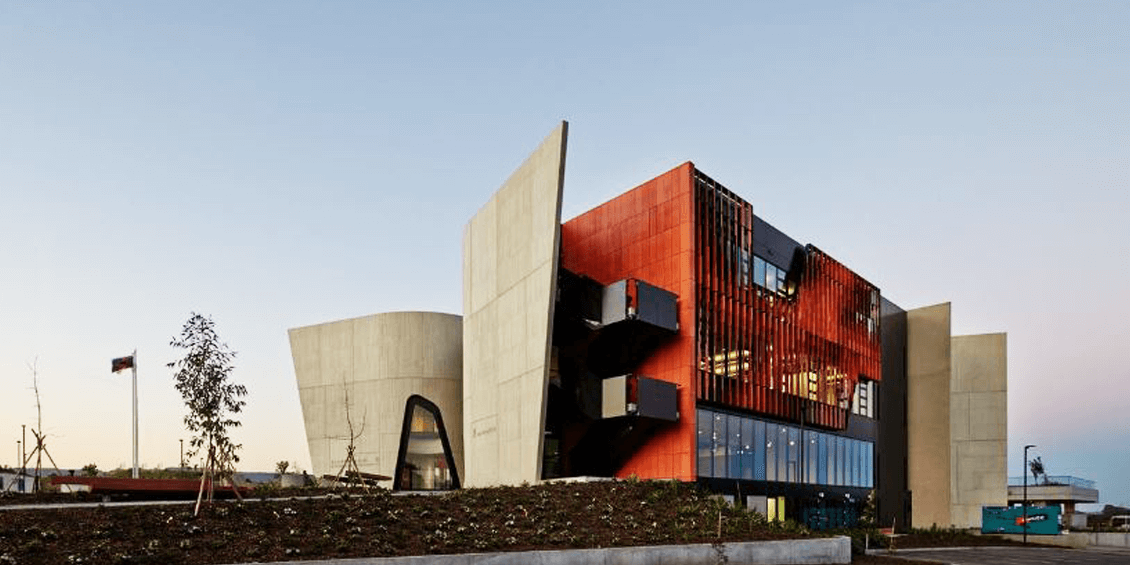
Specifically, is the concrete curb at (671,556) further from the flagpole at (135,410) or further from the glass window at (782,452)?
the flagpole at (135,410)

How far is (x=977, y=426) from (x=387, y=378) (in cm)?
4553

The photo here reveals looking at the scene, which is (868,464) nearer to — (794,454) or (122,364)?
(794,454)

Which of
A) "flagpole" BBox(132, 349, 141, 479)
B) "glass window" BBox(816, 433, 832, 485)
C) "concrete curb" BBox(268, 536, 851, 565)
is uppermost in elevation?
"flagpole" BBox(132, 349, 141, 479)

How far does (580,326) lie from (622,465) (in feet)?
24.7

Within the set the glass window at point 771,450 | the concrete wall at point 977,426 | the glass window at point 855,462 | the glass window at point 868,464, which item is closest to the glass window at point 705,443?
the glass window at point 771,450

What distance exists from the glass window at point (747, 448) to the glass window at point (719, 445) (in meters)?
2.29

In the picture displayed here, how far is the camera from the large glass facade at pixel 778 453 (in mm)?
45312

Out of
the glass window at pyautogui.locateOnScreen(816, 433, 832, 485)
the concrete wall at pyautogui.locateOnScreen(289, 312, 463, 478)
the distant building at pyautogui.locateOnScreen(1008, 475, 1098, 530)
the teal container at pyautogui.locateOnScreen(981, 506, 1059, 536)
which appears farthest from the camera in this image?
the distant building at pyautogui.locateOnScreen(1008, 475, 1098, 530)

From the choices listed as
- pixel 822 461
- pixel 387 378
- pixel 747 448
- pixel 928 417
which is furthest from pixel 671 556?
pixel 928 417

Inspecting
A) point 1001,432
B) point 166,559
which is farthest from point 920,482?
point 166,559

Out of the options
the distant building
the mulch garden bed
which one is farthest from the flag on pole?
the distant building

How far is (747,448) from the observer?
48.4m

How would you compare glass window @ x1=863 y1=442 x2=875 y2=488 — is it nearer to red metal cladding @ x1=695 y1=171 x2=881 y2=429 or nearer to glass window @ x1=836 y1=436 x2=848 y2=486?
glass window @ x1=836 y1=436 x2=848 y2=486

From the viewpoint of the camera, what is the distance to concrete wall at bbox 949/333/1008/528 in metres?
69.1
